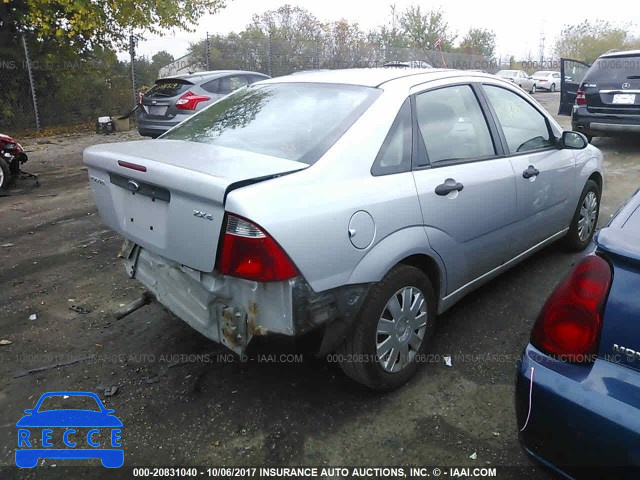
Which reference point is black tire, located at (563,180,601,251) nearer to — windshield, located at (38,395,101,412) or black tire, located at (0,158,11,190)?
windshield, located at (38,395,101,412)

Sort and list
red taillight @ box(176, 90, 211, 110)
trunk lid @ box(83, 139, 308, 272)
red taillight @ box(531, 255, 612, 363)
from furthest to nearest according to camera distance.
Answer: red taillight @ box(176, 90, 211, 110), trunk lid @ box(83, 139, 308, 272), red taillight @ box(531, 255, 612, 363)

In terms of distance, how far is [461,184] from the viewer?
9.85 feet

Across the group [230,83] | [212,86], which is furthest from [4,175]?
[230,83]

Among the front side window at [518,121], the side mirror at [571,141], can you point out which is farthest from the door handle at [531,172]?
the side mirror at [571,141]

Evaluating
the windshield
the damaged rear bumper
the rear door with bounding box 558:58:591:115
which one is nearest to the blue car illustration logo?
the windshield

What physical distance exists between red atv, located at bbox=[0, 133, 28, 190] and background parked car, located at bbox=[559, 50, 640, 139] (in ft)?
30.9

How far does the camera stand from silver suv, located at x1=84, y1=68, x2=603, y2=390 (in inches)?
89.0

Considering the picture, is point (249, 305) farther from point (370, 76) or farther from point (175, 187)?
point (370, 76)

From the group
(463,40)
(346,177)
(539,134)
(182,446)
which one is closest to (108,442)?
(182,446)

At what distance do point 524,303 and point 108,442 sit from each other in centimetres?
293

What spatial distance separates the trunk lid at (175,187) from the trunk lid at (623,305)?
4.41 feet

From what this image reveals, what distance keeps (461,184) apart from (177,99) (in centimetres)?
805

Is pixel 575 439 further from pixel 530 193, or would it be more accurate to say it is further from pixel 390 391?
pixel 530 193

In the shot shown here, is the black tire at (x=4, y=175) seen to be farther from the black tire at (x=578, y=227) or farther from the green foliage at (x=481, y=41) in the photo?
the green foliage at (x=481, y=41)
